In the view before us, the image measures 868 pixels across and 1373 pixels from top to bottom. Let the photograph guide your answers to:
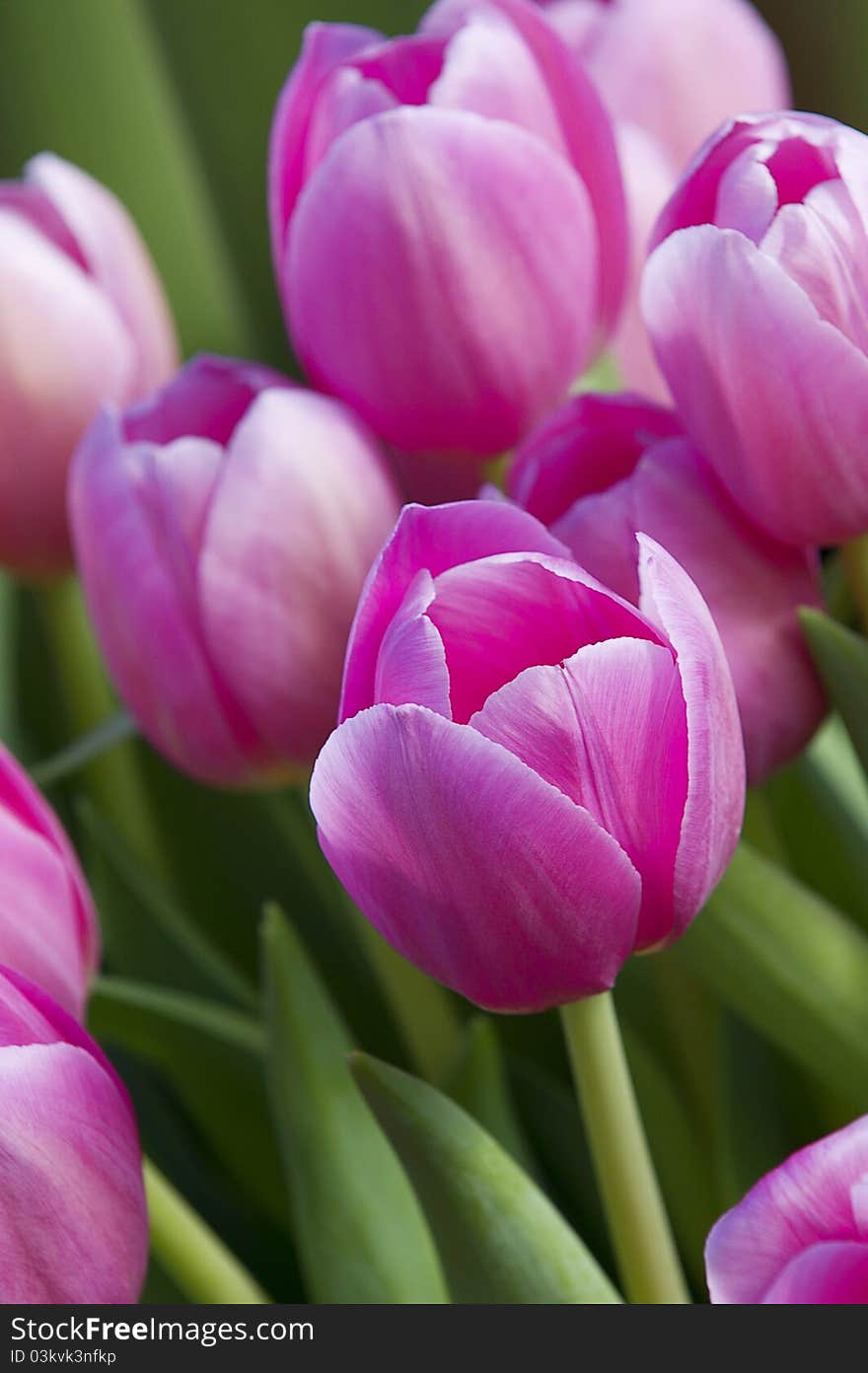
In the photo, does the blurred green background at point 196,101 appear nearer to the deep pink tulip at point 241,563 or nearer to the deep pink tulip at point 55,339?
the deep pink tulip at point 55,339

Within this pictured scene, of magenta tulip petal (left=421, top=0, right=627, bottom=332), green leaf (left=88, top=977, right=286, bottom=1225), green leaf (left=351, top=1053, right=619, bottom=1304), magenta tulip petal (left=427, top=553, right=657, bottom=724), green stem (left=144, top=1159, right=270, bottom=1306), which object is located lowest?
green leaf (left=88, top=977, right=286, bottom=1225)

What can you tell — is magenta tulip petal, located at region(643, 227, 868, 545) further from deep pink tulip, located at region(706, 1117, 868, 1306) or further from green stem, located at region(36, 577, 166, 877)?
green stem, located at region(36, 577, 166, 877)

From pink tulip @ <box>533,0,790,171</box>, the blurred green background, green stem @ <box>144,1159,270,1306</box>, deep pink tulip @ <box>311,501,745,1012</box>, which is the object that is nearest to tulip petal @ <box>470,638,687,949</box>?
deep pink tulip @ <box>311,501,745,1012</box>

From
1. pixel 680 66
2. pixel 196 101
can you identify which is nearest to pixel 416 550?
pixel 680 66

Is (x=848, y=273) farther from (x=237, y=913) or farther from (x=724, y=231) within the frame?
(x=237, y=913)

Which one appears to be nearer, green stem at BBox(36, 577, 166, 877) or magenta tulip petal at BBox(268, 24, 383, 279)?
magenta tulip petal at BBox(268, 24, 383, 279)

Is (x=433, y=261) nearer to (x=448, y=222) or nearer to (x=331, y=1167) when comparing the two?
(x=448, y=222)

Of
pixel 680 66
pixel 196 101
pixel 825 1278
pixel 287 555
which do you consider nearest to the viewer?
→ pixel 825 1278
